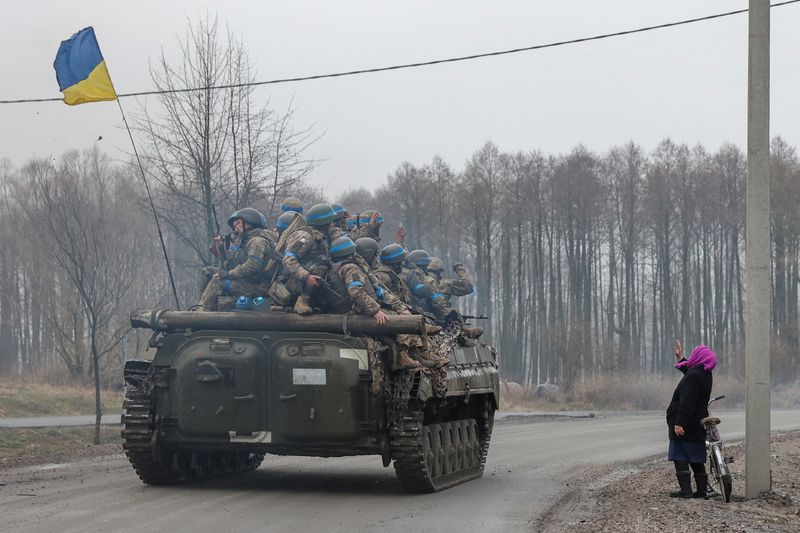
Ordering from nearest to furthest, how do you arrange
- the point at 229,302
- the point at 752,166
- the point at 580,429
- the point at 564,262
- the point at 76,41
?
the point at 752,166
the point at 229,302
the point at 76,41
the point at 580,429
the point at 564,262

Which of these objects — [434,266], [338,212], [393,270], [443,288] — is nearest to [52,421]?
[434,266]

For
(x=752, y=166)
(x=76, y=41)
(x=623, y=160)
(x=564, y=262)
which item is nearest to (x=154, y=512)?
(x=752, y=166)

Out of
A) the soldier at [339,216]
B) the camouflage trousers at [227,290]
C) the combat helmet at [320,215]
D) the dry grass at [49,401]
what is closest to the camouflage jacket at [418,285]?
the soldier at [339,216]

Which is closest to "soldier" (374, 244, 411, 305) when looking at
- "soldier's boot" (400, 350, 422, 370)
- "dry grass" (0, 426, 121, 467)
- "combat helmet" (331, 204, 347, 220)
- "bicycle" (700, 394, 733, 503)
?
"combat helmet" (331, 204, 347, 220)

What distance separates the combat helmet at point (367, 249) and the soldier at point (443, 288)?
2.14 metres

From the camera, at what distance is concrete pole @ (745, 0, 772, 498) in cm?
1266

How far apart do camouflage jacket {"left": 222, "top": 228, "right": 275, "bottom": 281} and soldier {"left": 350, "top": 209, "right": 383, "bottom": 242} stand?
2.35 metres

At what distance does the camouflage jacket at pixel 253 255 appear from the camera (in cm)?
1405

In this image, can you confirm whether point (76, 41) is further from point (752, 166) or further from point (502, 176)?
point (502, 176)

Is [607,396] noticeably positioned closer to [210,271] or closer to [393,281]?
[393,281]

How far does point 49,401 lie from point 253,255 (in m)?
18.4

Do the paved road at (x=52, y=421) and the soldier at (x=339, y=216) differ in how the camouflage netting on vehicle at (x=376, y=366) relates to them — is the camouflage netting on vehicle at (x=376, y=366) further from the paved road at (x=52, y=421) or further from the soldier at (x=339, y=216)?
the paved road at (x=52, y=421)

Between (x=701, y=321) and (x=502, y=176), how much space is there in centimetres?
1519

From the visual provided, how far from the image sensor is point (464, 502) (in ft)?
42.1
